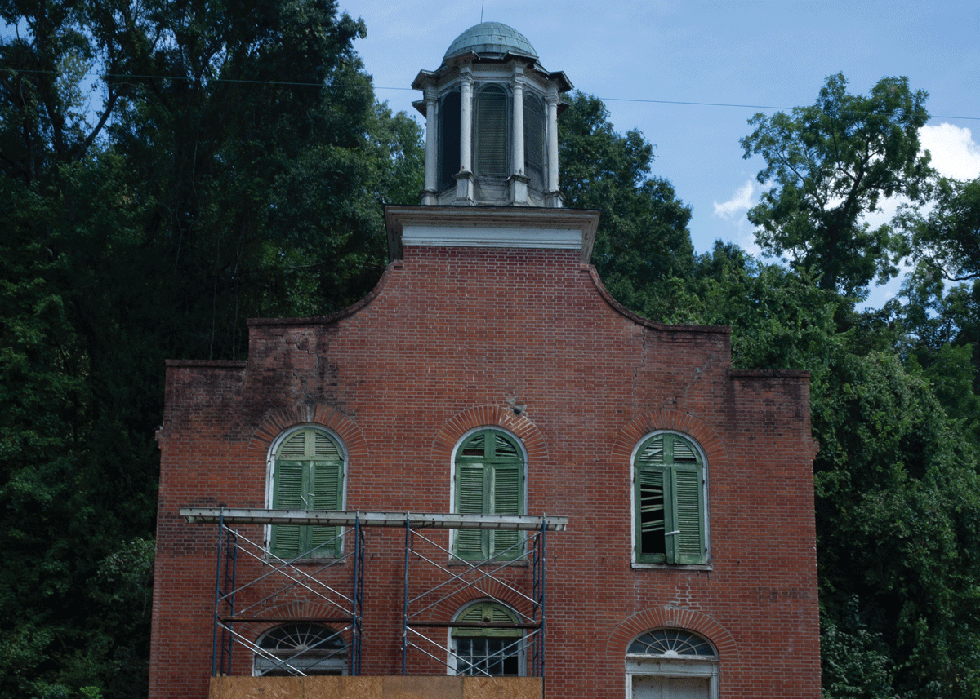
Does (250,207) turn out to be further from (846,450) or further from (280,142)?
(846,450)

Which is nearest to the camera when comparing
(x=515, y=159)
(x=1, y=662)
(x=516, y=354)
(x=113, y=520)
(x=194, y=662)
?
(x=194, y=662)

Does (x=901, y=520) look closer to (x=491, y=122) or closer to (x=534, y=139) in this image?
(x=534, y=139)

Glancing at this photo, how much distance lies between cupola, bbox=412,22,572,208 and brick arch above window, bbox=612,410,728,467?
431cm

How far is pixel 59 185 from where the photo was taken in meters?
30.5

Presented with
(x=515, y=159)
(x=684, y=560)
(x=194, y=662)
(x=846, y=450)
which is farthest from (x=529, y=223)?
(x=846, y=450)

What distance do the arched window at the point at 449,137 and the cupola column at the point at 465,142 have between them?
0.81 feet

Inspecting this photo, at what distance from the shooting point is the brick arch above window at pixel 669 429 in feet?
60.4

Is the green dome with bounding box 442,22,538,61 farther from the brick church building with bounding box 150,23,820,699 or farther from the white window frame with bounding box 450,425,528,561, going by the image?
the white window frame with bounding box 450,425,528,561

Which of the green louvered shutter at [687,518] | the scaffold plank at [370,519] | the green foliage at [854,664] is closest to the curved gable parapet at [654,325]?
the green louvered shutter at [687,518]

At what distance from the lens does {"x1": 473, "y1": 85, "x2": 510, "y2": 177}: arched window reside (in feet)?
66.5

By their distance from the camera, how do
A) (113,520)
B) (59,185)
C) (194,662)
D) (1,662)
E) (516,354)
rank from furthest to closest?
1. (59,185)
2. (113,520)
3. (1,662)
4. (516,354)
5. (194,662)

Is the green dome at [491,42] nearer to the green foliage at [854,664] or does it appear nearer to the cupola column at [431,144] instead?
A: the cupola column at [431,144]

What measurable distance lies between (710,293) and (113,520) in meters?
16.2

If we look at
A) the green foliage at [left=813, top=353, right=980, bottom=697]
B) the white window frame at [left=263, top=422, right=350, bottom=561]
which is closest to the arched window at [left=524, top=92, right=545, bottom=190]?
the white window frame at [left=263, top=422, right=350, bottom=561]
